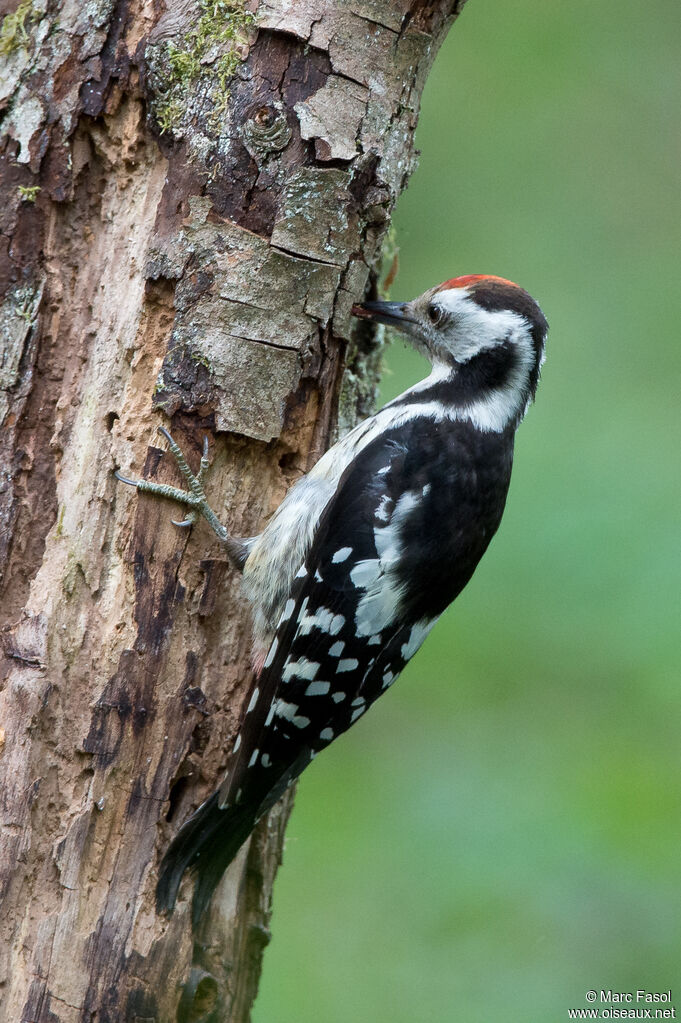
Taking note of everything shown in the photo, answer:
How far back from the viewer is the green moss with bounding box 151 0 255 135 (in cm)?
280

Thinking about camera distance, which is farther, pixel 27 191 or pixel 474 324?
pixel 474 324

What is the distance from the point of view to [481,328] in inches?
134

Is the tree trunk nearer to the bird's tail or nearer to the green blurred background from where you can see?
the bird's tail

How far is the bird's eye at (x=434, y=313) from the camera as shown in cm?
347

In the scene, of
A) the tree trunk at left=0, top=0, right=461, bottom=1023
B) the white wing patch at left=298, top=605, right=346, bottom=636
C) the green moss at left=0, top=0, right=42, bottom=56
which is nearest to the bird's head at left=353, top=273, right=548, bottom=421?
the tree trunk at left=0, top=0, right=461, bottom=1023

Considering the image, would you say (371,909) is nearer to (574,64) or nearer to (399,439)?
(399,439)

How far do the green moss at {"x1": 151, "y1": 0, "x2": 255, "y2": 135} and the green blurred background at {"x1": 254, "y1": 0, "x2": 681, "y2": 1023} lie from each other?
→ 271 centimetres

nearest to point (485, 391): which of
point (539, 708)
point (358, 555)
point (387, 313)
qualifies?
point (387, 313)

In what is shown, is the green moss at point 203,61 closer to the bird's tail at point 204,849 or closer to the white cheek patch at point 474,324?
the white cheek patch at point 474,324

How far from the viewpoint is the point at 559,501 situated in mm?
4996

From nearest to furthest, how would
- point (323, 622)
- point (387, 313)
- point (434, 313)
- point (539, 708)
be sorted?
point (323, 622) → point (387, 313) → point (434, 313) → point (539, 708)

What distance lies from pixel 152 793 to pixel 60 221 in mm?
1586

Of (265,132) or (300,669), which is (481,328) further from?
(300,669)

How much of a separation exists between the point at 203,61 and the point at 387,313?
948 millimetres
